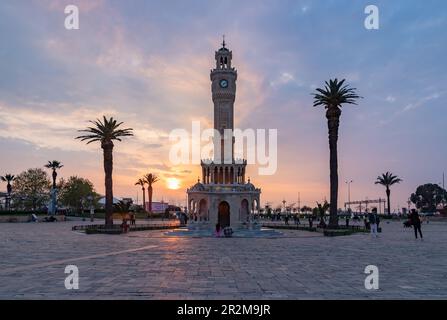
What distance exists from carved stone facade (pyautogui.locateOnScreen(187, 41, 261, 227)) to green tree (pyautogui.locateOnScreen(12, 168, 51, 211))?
69.8 meters

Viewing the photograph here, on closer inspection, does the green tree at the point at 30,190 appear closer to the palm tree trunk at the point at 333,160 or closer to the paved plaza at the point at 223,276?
the palm tree trunk at the point at 333,160

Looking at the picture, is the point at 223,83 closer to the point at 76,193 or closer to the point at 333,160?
the point at 333,160

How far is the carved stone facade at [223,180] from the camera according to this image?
210ft

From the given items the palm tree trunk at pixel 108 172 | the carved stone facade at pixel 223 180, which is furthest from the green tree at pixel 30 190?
the palm tree trunk at pixel 108 172

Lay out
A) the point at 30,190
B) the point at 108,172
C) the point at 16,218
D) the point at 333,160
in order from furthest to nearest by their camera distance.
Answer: the point at 30,190 < the point at 16,218 < the point at 108,172 < the point at 333,160

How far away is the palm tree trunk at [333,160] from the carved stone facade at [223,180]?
1950cm

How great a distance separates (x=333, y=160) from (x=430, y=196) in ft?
472

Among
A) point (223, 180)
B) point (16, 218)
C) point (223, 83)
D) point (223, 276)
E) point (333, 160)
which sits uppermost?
point (223, 83)

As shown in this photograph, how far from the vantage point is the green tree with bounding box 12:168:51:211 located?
119m

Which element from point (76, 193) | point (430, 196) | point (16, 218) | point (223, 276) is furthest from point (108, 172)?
point (430, 196)

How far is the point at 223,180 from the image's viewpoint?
66500 millimetres

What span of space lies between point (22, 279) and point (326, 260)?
1220 centimetres
